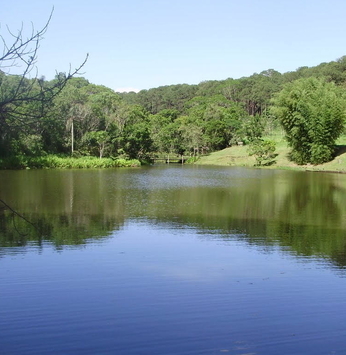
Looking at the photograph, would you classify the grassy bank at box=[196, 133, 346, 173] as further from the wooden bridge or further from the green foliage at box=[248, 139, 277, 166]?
the wooden bridge

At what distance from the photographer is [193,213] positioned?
1659 cm

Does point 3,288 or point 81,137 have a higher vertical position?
point 81,137

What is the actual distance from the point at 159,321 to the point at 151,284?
167 cm

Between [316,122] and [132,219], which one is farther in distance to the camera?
[316,122]

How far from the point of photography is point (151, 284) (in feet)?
25.4

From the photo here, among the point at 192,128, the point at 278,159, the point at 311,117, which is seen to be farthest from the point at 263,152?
the point at 192,128

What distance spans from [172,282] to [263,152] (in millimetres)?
46682

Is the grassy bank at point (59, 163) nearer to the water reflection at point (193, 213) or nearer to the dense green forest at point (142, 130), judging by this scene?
the dense green forest at point (142, 130)

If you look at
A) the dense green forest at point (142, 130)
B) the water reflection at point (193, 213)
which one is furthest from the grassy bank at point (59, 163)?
the water reflection at point (193, 213)

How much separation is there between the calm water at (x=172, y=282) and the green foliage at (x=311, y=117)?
105ft

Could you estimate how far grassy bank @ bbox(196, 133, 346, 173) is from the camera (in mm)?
45009

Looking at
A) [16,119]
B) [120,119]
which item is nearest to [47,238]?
[16,119]

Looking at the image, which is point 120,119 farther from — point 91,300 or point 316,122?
point 91,300

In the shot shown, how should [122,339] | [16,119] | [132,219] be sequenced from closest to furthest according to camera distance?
[16,119], [122,339], [132,219]
